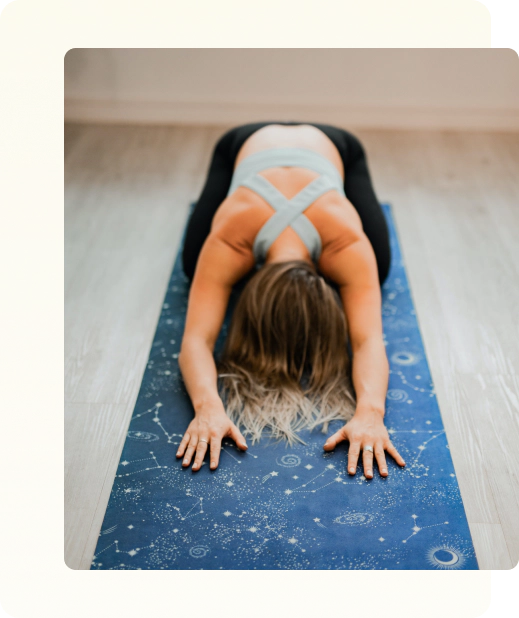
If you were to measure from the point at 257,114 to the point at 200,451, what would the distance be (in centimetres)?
253

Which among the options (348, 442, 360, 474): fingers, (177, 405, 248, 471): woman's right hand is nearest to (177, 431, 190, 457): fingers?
(177, 405, 248, 471): woman's right hand

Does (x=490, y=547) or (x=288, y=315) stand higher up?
(x=288, y=315)

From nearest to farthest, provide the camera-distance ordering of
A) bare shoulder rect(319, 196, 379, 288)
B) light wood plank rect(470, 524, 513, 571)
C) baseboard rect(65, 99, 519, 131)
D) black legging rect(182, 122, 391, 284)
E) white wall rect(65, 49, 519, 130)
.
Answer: light wood plank rect(470, 524, 513, 571), bare shoulder rect(319, 196, 379, 288), black legging rect(182, 122, 391, 284), white wall rect(65, 49, 519, 130), baseboard rect(65, 99, 519, 131)

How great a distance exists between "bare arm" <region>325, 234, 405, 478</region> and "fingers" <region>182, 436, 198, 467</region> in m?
0.35

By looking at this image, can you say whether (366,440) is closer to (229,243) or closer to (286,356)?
(286,356)

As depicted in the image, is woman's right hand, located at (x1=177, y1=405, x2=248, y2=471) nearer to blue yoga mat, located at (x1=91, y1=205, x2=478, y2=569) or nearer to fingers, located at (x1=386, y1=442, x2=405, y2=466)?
blue yoga mat, located at (x1=91, y1=205, x2=478, y2=569)

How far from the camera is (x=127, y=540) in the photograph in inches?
58.4

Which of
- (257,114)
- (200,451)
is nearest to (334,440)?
(200,451)

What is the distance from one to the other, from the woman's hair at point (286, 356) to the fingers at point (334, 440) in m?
0.06

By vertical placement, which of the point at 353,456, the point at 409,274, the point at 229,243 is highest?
the point at 229,243

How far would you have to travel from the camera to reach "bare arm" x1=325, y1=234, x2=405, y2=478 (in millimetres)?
1684

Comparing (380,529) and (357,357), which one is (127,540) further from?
(357,357)

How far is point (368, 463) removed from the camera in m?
1.64
